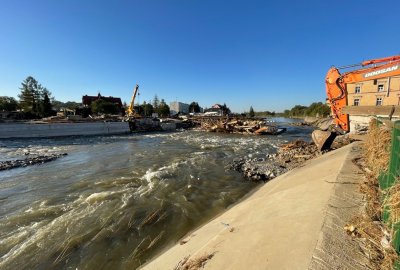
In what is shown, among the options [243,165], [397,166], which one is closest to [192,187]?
[243,165]

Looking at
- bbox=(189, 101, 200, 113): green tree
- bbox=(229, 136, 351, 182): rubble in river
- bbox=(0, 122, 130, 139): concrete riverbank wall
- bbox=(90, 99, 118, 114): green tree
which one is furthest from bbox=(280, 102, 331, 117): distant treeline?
bbox=(229, 136, 351, 182): rubble in river

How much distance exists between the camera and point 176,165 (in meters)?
13.9

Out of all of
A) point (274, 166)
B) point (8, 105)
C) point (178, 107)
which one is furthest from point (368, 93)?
point (178, 107)

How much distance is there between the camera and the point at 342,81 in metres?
22.2

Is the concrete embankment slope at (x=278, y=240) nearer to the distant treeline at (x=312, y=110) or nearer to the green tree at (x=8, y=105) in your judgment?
the distant treeline at (x=312, y=110)

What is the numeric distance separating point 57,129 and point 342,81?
4018cm

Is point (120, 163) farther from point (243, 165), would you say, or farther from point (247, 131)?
point (247, 131)

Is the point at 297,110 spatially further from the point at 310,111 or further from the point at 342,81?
the point at 342,81

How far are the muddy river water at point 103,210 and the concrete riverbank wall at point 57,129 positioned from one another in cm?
2483

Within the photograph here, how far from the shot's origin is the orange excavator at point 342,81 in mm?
14981

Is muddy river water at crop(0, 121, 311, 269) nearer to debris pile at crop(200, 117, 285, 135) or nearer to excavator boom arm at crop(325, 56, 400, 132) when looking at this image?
excavator boom arm at crop(325, 56, 400, 132)

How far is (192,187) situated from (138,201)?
2545 millimetres

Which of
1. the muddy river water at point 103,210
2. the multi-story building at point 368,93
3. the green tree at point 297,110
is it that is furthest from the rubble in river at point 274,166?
the green tree at point 297,110

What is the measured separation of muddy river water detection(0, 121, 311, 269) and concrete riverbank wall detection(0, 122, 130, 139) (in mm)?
24833
